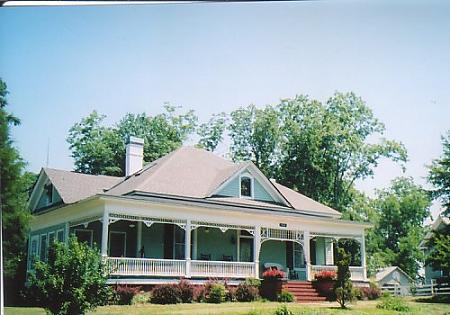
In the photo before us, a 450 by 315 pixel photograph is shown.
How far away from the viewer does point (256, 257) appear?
1104 centimetres

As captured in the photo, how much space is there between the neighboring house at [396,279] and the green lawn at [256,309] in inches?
17.2

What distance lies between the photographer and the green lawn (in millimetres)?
7961

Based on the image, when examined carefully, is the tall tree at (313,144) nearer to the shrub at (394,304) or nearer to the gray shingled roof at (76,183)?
the shrub at (394,304)

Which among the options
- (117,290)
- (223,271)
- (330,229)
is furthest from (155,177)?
(330,229)

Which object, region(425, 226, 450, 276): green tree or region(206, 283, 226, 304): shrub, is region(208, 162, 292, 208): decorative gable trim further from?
region(425, 226, 450, 276): green tree

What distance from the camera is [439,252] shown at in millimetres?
8891

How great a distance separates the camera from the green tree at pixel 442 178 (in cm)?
914

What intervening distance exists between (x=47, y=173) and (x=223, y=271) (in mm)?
Answer: 4511

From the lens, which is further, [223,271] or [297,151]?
[297,151]

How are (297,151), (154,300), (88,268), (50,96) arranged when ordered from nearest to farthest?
(88,268) < (50,96) < (154,300) < (297,151)

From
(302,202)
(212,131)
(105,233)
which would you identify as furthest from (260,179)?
(105,233)

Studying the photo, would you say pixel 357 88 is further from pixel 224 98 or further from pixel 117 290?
pixel 117 290

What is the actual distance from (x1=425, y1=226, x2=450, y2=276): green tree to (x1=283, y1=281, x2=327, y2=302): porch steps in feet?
6.20

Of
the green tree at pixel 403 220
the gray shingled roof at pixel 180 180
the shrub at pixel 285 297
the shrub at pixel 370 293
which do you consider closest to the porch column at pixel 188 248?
the gray shingled roof at pixel 180 180
